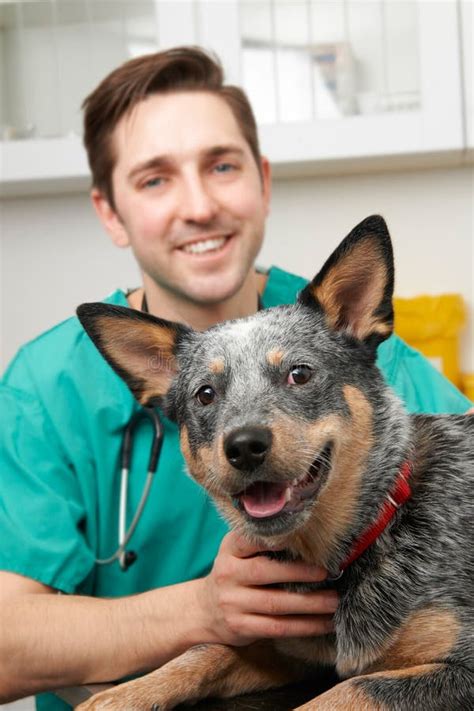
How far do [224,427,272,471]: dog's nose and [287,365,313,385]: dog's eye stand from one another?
0.15 m

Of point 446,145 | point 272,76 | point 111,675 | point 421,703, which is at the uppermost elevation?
point 272,76

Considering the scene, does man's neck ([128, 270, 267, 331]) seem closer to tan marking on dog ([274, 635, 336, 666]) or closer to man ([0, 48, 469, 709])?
man ([0, 48, 469, 709])

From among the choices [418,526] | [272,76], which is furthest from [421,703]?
[272,76]

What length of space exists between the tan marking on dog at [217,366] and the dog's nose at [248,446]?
196mm

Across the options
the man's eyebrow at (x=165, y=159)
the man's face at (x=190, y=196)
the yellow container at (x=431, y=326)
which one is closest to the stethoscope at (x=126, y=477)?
the man's face at (x=190, y=196)

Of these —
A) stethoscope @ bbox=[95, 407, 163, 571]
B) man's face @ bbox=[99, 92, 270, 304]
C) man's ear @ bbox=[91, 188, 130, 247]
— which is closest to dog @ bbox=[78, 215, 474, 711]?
stethoscope @ bbox=[95, 407, 163, 571]

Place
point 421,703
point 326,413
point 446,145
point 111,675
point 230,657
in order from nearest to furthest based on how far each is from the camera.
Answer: point 421,703
point 326,413
point 230,657
point 111,675
point 446,145

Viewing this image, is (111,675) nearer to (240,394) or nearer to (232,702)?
(232,702)

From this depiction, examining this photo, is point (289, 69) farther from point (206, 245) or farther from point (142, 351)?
point (142, 351)

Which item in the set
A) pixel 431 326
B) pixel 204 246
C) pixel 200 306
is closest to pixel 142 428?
pixel 200 306

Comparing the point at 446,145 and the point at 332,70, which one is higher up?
the point at 332,70

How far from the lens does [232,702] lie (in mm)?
1238

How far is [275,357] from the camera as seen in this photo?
1.22 meters

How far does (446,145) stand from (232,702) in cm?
184
